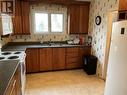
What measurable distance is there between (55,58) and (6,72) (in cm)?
264

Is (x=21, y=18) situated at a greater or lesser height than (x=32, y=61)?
greater

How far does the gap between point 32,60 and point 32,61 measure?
0.03m

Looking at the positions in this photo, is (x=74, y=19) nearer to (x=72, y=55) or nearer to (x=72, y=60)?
(x=72, y=55)

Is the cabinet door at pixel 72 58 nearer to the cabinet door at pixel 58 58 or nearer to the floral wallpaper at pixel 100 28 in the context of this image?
the cabinet door at pixel 58 58

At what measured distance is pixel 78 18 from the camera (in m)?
4.55

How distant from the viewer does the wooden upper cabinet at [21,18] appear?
3.99 meters

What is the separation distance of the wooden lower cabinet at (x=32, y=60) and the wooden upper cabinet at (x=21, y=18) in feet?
2.11

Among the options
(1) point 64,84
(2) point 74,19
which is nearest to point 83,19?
(2) point 74,19

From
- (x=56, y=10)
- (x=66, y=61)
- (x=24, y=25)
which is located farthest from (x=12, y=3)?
(x=66, y=61)

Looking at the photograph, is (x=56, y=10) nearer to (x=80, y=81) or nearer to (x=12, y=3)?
(x=12, y=3)

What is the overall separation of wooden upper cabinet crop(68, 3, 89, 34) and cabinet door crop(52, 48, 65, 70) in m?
0.81

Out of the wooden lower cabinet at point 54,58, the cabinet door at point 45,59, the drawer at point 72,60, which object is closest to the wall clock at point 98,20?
the wooden lower cabinet at point 54,58

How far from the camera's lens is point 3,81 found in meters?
1.47

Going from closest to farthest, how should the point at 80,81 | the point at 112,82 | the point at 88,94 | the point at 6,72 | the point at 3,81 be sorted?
1. the point at 3,81
2. the point at 6,72
3. the point at 112,82
4. the point at 88,94
5. the point at 80,81
